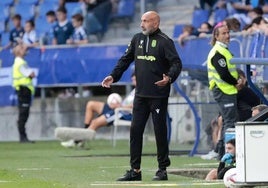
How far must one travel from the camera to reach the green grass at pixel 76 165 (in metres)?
12.1

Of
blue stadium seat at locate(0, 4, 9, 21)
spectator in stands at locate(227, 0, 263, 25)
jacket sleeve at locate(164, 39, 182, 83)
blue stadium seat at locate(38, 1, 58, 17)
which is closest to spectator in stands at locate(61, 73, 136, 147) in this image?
spectator in stands at locate(227, 0, 263, 25)

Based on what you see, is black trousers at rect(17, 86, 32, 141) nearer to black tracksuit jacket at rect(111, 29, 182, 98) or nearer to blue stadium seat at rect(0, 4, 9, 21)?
blue stadium seat at rect(0, 4, 9, 21)

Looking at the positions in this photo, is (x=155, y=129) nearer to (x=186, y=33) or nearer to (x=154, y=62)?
(x=154, y=62)

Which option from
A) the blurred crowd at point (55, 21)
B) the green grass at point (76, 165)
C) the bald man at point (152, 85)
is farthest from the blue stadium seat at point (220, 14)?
the bald man at point (152, 85)

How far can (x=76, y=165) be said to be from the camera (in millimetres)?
15664

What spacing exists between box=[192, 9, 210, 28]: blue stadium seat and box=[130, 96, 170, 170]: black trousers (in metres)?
10.7

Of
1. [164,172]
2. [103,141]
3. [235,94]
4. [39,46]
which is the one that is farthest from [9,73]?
[164,172]

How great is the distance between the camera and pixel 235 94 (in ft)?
49.9

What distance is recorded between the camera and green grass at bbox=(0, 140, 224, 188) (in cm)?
1212

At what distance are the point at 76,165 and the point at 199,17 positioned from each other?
30.1 feet

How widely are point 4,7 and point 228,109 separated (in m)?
13.5

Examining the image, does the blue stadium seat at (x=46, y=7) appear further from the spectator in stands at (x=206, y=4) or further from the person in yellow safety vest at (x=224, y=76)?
the person in yellow safety vest at (x=224, y=76)

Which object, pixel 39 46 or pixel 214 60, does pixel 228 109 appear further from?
pixel 39 46

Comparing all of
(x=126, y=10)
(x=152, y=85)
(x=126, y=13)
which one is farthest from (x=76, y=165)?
(x=126, y=10)
